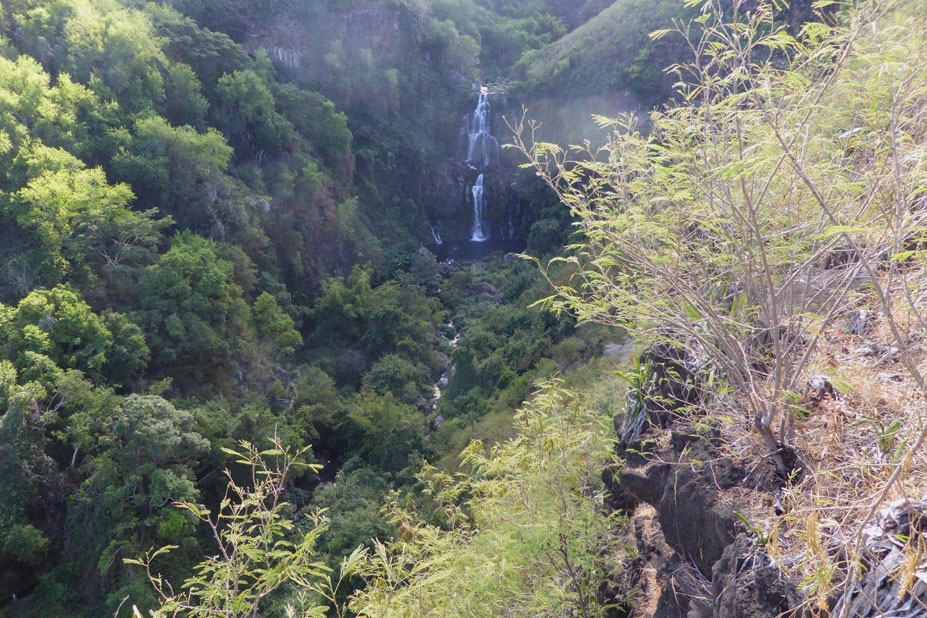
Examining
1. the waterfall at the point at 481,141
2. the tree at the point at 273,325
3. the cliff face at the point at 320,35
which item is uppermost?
the cliff face at the point at 320,35

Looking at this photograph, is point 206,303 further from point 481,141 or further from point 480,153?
point 481,141

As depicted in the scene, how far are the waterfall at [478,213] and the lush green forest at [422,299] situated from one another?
289mm

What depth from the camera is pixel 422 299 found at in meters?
19.5

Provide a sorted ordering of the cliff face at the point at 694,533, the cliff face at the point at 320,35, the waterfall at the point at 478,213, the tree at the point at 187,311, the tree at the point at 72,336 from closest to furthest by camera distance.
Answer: the cliff face at the point at 694,533 → the tree at the point at 72,336 → the tree at the point at 187,311 → the cliff face at the point at 320,35 → the waterfall at the point at 478,213

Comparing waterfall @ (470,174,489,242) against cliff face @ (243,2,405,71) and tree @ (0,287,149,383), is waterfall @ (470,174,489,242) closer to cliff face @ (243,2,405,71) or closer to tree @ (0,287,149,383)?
cliff face @ (243,2,405,71)

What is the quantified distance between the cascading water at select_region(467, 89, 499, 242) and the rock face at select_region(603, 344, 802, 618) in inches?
923

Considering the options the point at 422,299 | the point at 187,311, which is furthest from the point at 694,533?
the point at 422,299

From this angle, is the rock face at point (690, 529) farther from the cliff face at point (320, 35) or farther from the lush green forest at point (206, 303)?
the cliff face at point (320, 35)

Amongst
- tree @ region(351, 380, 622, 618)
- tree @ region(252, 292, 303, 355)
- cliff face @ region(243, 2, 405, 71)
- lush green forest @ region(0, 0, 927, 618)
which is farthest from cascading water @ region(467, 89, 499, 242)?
tree @ region(351, 380, 622, 618)

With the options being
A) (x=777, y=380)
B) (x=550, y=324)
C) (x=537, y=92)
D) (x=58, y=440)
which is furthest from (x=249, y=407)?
(x=537, y=92)

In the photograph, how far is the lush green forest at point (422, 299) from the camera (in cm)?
303

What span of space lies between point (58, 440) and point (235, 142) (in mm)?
13549

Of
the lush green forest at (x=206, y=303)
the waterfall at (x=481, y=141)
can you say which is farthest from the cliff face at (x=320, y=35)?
the waterfall at (x=481, y=141)

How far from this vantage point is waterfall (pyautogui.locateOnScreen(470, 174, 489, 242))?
27453 mm
